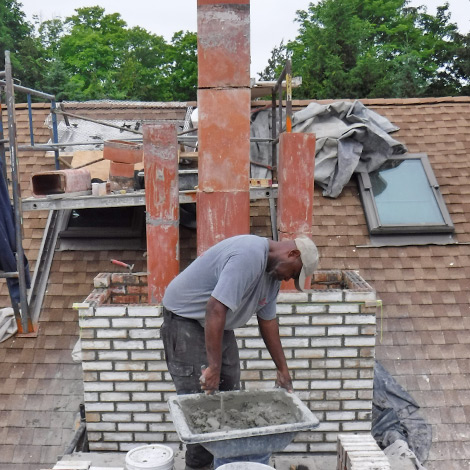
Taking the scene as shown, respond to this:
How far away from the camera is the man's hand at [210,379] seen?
2.75 metres

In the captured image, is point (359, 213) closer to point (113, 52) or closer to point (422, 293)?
point (422, 293)

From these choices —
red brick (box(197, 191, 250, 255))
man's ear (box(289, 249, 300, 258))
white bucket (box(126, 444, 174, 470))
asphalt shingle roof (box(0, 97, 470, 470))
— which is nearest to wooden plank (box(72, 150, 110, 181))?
asphalt shingle roof (box(0, 97, 470, 470))

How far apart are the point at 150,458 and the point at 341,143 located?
4015 millimetres

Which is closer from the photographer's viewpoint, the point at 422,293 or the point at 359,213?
the point at 422,293

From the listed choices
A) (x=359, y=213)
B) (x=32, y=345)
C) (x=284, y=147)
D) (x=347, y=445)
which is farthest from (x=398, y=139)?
(x=32, y=345)

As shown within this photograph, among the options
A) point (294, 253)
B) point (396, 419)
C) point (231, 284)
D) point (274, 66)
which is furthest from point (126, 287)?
point (274, 66)

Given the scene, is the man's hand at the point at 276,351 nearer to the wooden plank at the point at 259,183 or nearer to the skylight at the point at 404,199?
the wooden plank at the point at 259,183

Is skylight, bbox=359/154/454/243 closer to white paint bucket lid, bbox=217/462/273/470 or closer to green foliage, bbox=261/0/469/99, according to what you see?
white paint bucket lid, bbox=217/462/273/470

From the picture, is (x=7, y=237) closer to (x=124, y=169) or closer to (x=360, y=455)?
(x=124, y=169)

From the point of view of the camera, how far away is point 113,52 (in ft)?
107

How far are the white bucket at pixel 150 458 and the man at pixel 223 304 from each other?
21 cm

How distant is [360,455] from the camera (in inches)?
115

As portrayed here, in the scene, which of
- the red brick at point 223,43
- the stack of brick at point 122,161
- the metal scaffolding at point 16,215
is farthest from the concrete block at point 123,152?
the red brick at point 223,43

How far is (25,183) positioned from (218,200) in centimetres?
338
